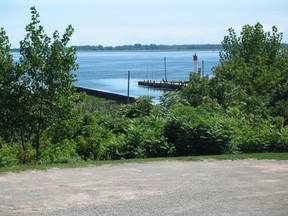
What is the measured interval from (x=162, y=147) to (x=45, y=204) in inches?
235

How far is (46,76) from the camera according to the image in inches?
551

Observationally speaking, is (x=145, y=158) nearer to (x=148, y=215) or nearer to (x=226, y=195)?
(x=226, y=195)

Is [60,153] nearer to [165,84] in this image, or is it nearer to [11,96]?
[11,96]

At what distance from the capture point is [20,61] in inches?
554

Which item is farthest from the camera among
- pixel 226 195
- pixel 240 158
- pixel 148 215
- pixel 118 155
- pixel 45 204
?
pixel 118 155

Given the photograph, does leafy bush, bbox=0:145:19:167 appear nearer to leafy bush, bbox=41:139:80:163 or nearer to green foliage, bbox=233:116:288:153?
leafy bush, bbox=41:139:80:163

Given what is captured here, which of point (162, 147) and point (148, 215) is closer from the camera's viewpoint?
point (148, 215)

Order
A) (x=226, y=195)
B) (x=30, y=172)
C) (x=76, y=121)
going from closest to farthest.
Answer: (x=226, y=195) → (x=30, y=172) → (x=76, y=121)

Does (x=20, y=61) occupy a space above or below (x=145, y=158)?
above

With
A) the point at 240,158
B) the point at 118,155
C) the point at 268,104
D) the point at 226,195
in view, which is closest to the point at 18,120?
the point at 118,155

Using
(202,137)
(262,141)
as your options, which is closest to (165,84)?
(262,141)

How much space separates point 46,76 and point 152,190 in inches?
231

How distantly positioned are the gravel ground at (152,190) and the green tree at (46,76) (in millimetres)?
2960

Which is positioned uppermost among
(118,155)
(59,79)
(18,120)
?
(59,79)
